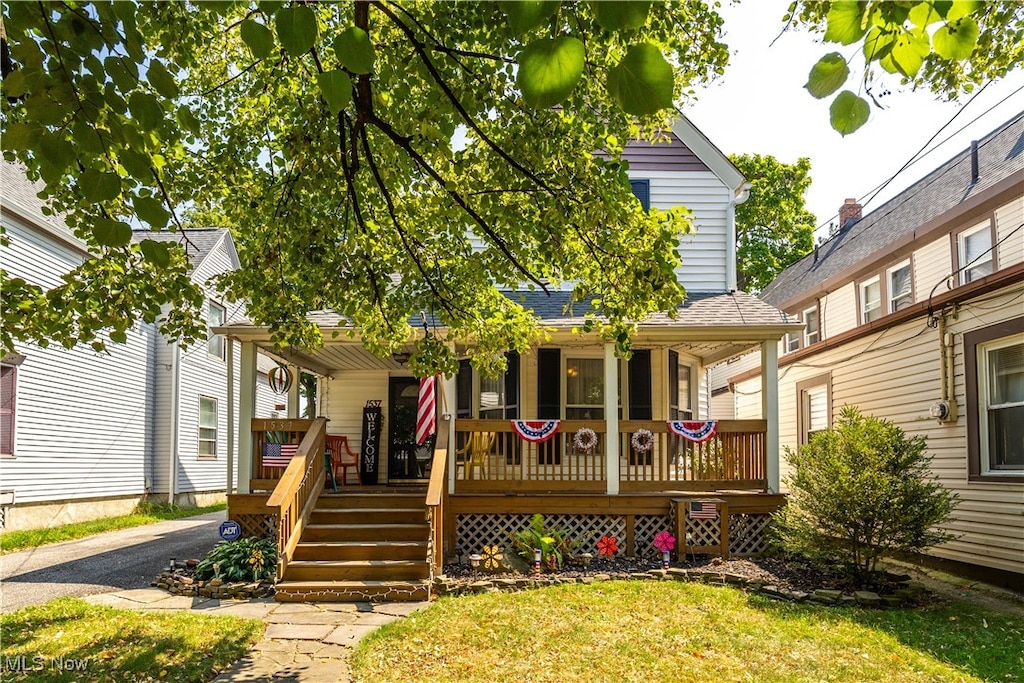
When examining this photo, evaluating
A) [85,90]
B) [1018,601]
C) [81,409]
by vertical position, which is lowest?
[1018,601]

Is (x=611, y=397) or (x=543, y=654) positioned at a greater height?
(x=611, y=397)

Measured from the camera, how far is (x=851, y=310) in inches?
554

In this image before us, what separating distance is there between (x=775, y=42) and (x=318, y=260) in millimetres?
4484

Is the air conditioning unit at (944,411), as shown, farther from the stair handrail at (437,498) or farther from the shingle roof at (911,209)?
the stair handrail at (437,498)

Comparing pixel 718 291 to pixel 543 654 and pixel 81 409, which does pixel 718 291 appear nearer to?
pixel 543 654

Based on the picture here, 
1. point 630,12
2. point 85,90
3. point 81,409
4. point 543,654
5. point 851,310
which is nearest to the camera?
point 630,12

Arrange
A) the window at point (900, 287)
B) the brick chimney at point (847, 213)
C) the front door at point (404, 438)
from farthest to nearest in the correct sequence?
1. the brick chimney at point (847, 213)
2. the front door at point (404, 438)
3. the window at point (900, 287)

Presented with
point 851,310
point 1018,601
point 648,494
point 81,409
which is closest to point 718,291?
point 851,310

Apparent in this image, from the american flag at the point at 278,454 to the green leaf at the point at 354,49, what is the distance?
9.36 metres

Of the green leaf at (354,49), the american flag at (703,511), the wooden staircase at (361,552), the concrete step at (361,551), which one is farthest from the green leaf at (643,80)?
the american flag at (703,511)

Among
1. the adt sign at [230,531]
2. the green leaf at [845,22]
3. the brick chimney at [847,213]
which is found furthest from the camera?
the brick chimney at [847,213]

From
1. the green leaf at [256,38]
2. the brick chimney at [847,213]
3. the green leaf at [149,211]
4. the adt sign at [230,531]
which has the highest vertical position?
the brick chimney at [847,213]

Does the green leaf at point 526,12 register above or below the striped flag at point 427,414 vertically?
above

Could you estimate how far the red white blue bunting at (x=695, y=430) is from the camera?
1072 cm
